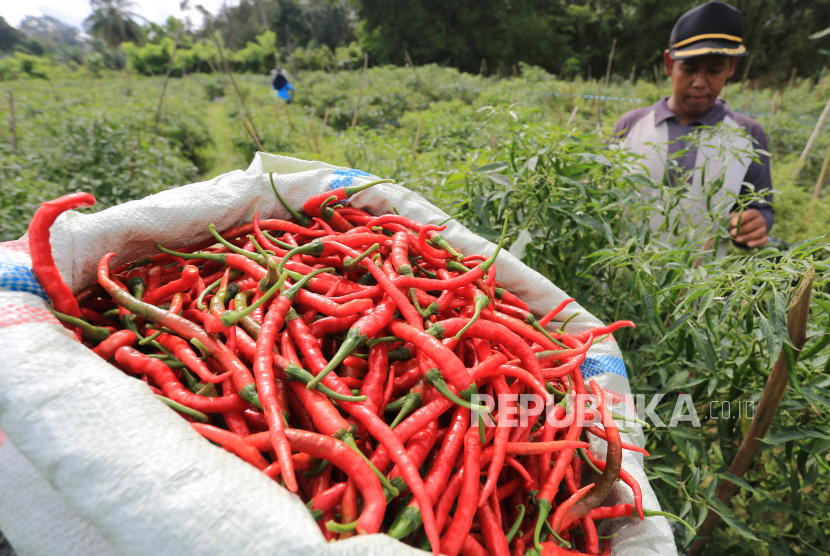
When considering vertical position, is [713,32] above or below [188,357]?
above

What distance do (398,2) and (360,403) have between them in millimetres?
24555

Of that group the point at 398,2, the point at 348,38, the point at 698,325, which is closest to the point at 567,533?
the point at 698,325

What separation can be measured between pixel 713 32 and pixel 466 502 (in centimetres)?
337

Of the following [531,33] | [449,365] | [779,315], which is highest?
[531,33]

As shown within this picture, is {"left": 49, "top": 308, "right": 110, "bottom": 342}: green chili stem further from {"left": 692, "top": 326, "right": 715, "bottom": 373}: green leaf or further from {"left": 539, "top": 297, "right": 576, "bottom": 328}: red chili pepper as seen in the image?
{"left": 692, "top": 326, "right": 715, "bottom": 373}: green leaf

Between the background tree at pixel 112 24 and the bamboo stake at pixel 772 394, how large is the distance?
5753 cm

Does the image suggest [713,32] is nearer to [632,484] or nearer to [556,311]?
[556,311]

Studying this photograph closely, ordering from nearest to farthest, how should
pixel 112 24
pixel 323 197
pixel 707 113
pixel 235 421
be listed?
pixel 235 421 < pixel 323 197 < pixel 707 113 < pixel 112 24

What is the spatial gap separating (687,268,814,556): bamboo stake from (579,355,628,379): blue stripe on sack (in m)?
0.39

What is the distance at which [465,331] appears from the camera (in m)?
1.16

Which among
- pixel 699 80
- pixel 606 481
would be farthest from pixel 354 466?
pixel 699 80

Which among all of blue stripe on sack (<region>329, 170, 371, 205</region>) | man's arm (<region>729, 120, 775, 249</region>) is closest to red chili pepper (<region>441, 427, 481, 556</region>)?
blue stripe on sack (<region>329, 170, 371, 205</region>)

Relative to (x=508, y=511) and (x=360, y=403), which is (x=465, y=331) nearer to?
(x=360, y=403)

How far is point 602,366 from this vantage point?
1.40m
